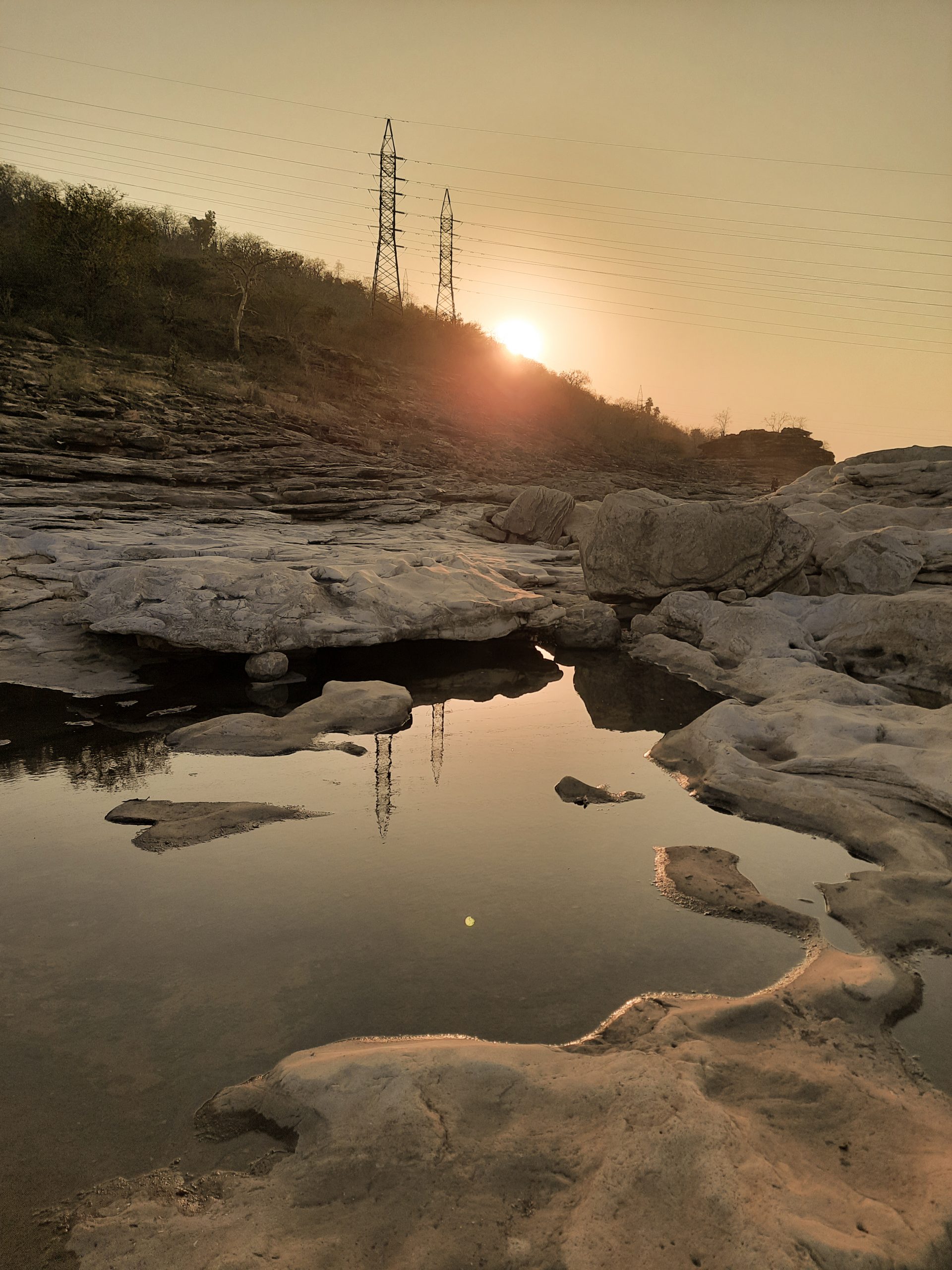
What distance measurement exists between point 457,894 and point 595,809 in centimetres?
140

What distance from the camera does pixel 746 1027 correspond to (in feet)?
8.91

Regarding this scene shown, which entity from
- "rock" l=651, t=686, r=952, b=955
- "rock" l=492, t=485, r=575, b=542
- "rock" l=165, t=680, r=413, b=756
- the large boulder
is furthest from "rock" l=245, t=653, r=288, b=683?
"rock" l=492, t=485, r=575, b=542

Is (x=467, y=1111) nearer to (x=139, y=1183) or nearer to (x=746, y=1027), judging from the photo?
(x=139, y=1183)

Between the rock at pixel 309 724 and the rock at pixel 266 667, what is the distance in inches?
31.6

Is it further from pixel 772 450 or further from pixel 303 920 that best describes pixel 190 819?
pixel 772 450

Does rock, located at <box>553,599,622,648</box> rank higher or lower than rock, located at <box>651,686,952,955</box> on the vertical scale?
higher

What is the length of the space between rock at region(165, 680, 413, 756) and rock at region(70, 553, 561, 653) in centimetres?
109

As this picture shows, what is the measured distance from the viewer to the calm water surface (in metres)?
2.47

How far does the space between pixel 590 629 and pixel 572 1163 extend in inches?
306

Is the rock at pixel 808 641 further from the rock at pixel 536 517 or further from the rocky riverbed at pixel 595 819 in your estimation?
the rock at pixel 536 517

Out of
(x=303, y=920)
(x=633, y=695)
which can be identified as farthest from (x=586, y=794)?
(x=633, y=695)

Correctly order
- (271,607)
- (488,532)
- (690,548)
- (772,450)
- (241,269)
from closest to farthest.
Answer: (271,607) < (690,548) < (488,532) < (241,269) < (772,450)

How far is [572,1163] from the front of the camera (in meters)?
2.03

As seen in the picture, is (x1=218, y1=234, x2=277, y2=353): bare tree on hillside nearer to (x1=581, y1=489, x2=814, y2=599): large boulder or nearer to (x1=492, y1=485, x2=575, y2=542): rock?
(x1=492, y1=485, x2=575, y2=542): rock
